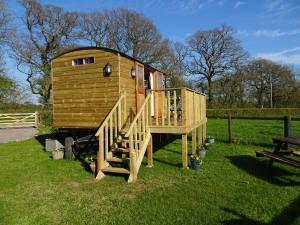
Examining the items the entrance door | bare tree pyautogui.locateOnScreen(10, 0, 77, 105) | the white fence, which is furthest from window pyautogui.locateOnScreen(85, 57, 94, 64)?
bare tree pyautogui.locateOnScreen(10, 0, 77, 105)

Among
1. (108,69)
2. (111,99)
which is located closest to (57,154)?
(111,99)

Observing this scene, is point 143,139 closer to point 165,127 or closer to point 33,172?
point 165,127

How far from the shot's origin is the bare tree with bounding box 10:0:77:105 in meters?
24.4

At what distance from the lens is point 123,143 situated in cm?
689

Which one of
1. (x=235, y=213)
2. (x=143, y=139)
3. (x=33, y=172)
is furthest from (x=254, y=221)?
(x=33, y=172)

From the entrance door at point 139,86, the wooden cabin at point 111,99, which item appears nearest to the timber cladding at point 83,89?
the wooden cabin at point 111,99

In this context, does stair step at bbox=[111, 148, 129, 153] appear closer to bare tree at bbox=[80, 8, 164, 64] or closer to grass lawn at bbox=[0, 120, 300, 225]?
grass lawn at bbox=[0, 120, 300, 225]

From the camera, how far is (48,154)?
29.0ft

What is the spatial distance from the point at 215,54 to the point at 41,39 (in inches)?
777

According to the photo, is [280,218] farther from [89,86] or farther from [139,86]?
[89,86]

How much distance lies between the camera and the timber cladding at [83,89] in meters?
7.65

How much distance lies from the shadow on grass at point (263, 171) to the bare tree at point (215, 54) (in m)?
24.9

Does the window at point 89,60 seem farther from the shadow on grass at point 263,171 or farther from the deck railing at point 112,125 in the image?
the shadow on grass at point 263,171

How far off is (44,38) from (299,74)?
106 feet
